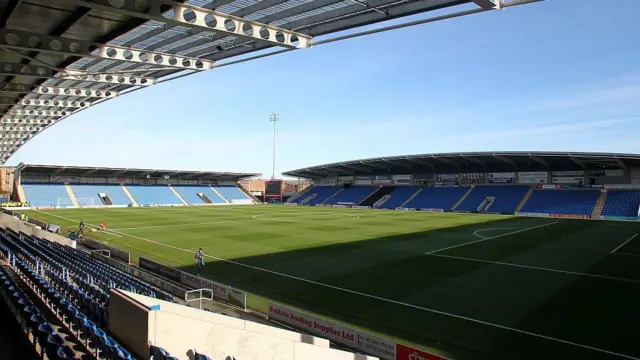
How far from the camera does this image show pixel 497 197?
59.3m

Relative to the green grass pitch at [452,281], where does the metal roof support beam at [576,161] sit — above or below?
above

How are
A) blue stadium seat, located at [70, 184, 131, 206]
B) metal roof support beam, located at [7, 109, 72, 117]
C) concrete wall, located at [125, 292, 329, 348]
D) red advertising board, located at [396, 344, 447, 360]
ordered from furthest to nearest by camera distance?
1. blue stadium seat, located at [70, 184, 131, 206]
2. metal roof support beam, located at [7, 109, 72, 117]
3. red advertising board, located at [396, 344, 447, 360]
4. concrete wall, located at [125, 292, 329, 348]

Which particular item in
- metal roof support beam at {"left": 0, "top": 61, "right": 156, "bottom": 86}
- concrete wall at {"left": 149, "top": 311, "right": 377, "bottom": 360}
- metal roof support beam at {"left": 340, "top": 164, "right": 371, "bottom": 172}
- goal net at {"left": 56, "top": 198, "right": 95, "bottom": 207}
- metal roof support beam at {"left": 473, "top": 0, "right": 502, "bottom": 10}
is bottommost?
goal net at {"left": 56, "top": 198, "right": 95, "bottom": 207}

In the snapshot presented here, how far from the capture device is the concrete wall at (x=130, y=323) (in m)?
6.47

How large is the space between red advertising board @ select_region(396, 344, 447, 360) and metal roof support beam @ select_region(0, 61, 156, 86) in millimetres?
14235

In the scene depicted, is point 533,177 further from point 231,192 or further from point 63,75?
point 63,75

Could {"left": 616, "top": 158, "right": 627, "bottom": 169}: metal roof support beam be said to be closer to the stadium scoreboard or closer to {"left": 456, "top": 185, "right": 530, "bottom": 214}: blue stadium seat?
{"left": 456, "top": 185, "right": 530, "bottom": 214}: blue stadium seat

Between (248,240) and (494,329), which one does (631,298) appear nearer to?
(494,329)

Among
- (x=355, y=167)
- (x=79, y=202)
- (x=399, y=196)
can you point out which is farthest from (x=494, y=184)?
(x=79, y=202)

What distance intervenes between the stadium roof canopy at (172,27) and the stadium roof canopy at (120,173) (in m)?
56.1

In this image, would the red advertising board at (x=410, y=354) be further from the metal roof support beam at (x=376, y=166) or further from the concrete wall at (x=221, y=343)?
the metal roof support beam at (x=376, y=166)

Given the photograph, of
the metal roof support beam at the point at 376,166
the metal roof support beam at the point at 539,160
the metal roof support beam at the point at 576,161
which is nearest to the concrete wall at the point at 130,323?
the metal roof support beam at the point at 576,161

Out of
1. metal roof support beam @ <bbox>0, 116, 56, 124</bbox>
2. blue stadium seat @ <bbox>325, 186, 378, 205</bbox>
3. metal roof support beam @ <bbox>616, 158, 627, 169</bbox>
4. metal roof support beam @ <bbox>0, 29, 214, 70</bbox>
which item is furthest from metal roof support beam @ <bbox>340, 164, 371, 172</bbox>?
metal roof support beam @ <bbox>0, 29, 214, 70</bbox>

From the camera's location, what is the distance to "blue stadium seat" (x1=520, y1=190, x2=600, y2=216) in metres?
50.3
